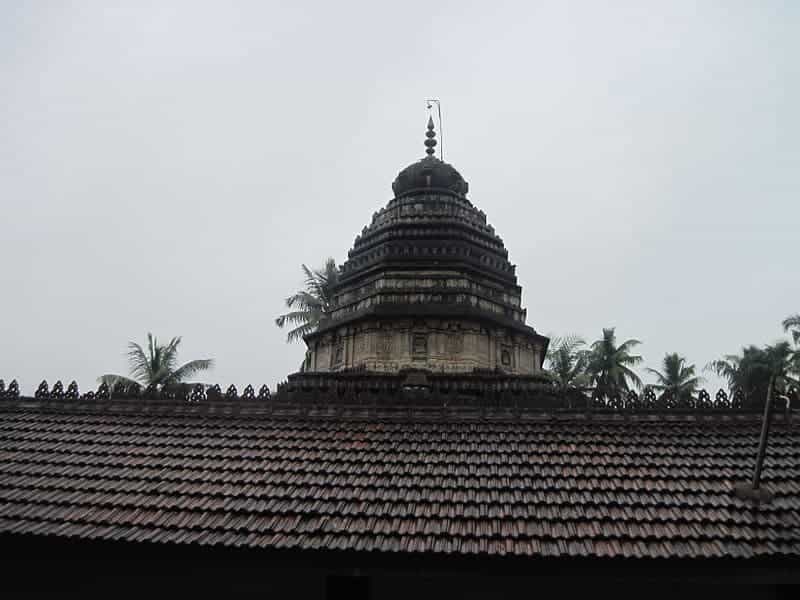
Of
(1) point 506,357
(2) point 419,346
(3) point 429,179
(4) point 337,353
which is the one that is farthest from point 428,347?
(3) point 429,179

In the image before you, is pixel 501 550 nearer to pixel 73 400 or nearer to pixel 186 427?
pixel 186 427

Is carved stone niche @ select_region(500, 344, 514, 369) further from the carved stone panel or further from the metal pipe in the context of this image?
the metal pipe

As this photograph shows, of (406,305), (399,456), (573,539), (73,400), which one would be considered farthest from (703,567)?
(406,305)

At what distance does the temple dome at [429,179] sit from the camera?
26156mm

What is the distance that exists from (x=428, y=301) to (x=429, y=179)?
722 cm

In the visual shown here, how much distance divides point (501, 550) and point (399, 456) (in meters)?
2.43

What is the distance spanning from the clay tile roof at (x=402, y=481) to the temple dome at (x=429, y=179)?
56.9ft

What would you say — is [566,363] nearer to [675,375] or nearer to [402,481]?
[675,375]

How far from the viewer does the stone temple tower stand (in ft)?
68.2

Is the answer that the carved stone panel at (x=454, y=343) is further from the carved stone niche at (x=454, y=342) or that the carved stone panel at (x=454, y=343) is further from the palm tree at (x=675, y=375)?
the palm tree at (x=675, y=375)

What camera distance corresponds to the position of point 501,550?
7.21 metres

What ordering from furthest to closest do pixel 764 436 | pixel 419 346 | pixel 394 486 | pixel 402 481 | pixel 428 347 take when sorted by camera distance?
pixel 419 346 → pixel 428 347 → pixel 402 481 → pixel 394 486 → pixel 764 436

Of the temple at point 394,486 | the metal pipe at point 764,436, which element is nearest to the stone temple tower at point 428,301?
the temple at point 394,486

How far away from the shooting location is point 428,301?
21.5 meters
